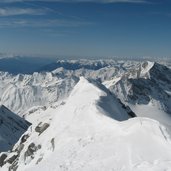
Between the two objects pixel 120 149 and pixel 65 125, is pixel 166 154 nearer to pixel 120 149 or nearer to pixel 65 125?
pixel 120 149

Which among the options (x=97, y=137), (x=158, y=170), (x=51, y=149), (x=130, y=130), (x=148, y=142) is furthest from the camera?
(x=51, y=149)

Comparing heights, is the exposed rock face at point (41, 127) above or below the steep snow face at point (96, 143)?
below

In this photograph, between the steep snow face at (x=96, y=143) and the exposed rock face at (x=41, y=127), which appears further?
the exposed rock face at (x=41, y=127)

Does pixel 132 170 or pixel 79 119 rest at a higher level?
pixel 132 170

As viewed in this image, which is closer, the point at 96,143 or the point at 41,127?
the point at 96,143

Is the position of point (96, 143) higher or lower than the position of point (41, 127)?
higher

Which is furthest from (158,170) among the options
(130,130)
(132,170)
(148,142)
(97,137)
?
(97,137)

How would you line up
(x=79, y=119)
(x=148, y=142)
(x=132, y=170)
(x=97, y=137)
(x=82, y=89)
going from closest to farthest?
(x=132, y=170)
(x=148, y=142)
(x=97, y=137)
(x=79, y=119)
(x=82, y=89)

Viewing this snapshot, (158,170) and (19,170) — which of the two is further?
(19,170)
